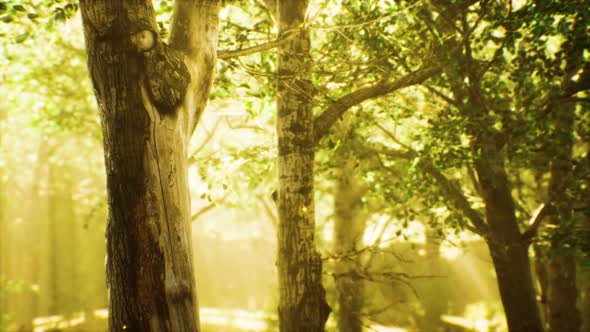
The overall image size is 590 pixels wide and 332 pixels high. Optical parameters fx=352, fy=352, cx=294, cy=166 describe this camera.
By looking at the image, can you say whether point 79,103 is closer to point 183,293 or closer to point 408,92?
point 408,92

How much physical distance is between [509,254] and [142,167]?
19.0ft

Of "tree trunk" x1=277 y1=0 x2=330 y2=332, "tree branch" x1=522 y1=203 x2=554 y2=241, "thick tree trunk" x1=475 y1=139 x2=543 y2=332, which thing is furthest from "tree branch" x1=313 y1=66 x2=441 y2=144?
"tree branch" x1=522 y1=203 x2=554 y2=241

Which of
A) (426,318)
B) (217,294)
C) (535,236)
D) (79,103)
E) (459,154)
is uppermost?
(79,103)

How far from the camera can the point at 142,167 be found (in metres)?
2.20

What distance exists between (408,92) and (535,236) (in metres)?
3.07

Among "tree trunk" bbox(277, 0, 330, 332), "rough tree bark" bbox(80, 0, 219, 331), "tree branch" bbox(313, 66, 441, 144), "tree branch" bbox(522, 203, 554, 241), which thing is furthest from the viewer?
"tree branch" bbox(522, 203, 554, 241)

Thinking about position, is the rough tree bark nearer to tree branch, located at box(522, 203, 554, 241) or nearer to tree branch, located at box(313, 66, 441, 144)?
tree branch, located at box(313, 66, 441, 144)

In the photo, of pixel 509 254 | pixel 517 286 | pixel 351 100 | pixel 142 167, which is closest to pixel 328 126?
pixel 351 100

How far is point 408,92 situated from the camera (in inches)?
238

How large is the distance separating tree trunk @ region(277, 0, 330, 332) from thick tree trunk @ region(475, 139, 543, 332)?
121 inches

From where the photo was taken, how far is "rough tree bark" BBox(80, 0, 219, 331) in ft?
7.11

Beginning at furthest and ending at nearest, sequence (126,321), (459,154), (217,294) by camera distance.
A: (217,294), (459,154), (126,321)

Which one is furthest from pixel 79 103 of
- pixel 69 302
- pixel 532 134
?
pixel 69 302

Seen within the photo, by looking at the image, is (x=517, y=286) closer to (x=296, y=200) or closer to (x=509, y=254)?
(x=509, y=254)
